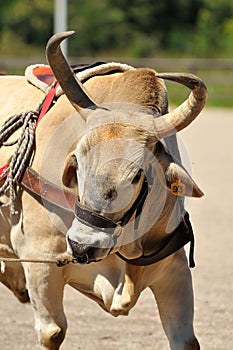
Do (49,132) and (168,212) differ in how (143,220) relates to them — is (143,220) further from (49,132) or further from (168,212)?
(49,132)

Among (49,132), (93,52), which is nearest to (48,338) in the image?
(49,132)

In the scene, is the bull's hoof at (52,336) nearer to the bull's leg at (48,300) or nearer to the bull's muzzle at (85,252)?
the bull's leg at (48,300)

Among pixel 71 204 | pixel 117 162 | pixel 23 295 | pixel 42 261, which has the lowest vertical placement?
pixel 23 295

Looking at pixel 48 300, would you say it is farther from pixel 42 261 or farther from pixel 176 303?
pixel 176 303

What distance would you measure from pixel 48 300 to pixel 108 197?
3.01ft

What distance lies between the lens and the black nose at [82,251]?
437 cm

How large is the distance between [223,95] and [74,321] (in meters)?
22.2

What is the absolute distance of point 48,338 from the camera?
5.12 m

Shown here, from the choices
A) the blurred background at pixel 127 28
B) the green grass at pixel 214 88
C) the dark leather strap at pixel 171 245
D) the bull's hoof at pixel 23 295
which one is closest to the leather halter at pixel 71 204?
→ the dark leather strap at pixel 171 245

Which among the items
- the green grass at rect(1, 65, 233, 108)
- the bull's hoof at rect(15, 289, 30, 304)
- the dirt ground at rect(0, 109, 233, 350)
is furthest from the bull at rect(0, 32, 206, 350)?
the green grass at rect(1, 65, 233, 108)

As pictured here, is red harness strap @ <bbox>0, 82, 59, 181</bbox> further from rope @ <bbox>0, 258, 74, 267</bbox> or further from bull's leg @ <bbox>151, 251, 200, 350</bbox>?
bull's leg @ <bbox>151, 251, 200, 350</bbox>

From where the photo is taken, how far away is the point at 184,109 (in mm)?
4484

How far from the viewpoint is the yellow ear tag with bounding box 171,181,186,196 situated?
4.67 metres

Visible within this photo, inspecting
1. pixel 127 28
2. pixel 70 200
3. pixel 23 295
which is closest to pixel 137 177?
pixel 70 200
